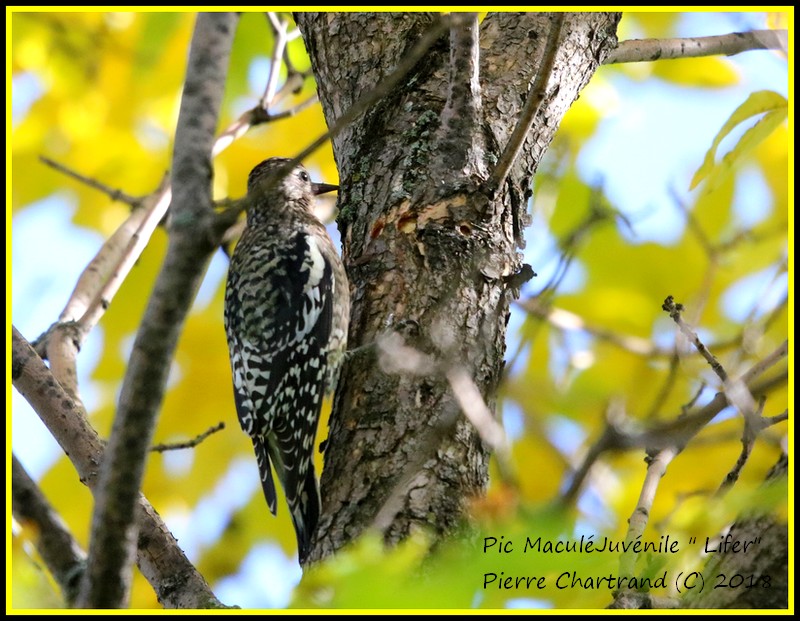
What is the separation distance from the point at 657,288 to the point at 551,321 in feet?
2.38

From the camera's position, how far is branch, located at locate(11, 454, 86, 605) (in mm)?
1725

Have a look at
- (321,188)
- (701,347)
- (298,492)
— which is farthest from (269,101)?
(701,347)

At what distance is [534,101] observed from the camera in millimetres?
2705

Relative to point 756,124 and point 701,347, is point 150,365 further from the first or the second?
point 756,124

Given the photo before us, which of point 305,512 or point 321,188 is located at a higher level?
point 321,188

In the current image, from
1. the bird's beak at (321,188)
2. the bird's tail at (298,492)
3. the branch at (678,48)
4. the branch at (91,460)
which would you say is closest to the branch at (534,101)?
the branch at (678,48)

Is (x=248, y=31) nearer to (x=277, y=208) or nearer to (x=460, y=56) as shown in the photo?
(x=277, y=208)

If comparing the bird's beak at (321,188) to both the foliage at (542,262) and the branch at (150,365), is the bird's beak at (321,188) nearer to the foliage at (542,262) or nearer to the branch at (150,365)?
the foliage at (542,262)

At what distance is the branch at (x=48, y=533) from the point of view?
5.66ft

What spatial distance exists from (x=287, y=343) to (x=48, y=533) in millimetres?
2284

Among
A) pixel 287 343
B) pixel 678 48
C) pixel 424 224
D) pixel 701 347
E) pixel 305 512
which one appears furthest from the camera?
pixel 287 343

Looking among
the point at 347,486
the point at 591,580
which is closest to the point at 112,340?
the point at 347,486

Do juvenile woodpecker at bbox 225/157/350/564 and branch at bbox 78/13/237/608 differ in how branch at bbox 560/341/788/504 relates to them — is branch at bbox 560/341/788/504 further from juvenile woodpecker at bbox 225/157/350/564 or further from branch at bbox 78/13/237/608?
juvenile woodpecker at bbox 225/157/350/564

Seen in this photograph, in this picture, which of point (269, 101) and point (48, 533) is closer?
point (48, 533)
